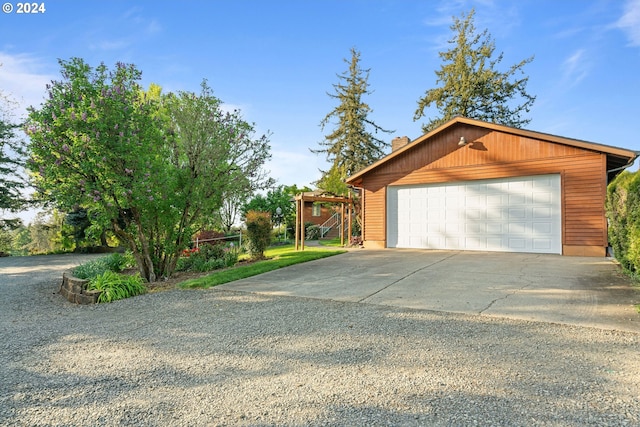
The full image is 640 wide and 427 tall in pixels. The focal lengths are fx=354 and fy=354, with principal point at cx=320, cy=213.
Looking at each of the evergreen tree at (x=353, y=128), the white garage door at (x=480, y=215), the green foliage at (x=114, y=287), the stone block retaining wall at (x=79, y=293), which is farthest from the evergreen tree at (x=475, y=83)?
the stone block retaining wall at (x=79, y=293)

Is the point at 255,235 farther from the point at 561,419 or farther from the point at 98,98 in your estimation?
the point at 561,419

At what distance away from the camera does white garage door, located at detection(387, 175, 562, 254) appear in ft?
33.4

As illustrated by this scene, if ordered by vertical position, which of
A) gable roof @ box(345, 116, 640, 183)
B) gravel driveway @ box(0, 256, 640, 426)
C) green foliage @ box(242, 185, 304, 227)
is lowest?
gravel driveway @ box(0, 256, 640, 426)

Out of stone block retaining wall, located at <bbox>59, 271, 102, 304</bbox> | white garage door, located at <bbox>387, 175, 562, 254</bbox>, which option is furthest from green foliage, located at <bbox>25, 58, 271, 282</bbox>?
white garage door, located at <bbox>387, 175, 562, 254</bbox>

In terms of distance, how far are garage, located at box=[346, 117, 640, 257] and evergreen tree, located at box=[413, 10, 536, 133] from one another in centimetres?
1472

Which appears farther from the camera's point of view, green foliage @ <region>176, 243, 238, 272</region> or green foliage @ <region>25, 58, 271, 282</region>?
green foliage @ <region>176, 243, 238, 272</region>

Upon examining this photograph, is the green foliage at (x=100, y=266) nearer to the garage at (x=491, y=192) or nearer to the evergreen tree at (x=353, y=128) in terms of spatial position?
the garage at (x=491, y=192)

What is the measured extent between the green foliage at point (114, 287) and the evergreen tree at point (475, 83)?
23745mm

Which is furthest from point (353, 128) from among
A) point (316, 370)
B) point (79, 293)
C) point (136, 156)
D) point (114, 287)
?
point (316, 370)

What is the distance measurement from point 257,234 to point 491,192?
24.0ft

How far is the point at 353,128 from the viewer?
28.1 m

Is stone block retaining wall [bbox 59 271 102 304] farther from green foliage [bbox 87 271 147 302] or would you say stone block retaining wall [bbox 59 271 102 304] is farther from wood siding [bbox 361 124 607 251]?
wood siding [bbox 361 124 607 251]

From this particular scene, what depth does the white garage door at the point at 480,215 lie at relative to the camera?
1017cm

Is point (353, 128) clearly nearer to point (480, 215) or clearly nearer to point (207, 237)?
point (207, 237)
